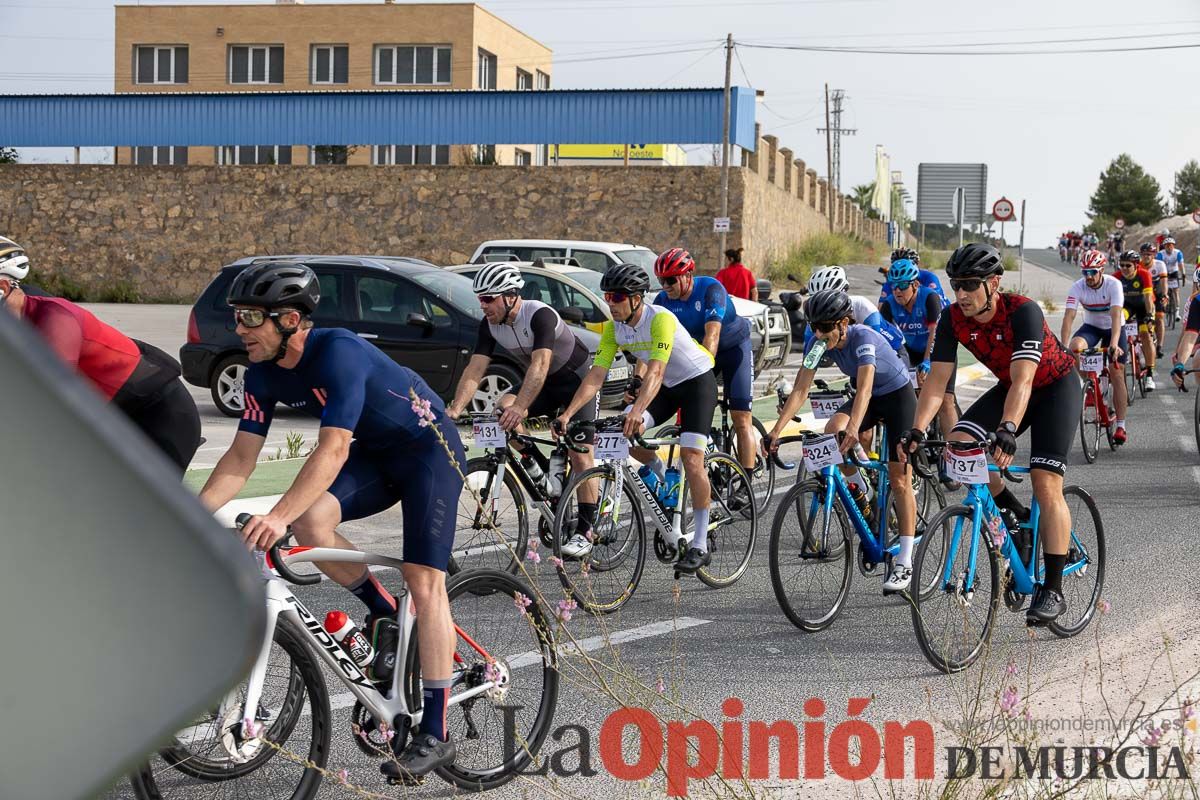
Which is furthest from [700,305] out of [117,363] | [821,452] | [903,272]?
[117,363]

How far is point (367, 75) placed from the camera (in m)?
54.8

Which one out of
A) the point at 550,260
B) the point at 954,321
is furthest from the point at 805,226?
the point at 954,321

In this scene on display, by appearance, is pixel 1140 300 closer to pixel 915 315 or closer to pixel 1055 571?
pixel 915 315

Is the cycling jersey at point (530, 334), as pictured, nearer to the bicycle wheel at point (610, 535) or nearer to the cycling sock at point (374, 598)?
the bicycle wheel at point (610, 535)

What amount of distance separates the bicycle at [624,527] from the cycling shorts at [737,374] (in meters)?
2.00

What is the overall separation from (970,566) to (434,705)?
9.32 feet

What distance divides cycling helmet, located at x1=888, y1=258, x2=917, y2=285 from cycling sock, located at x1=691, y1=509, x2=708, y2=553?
13.8 feet

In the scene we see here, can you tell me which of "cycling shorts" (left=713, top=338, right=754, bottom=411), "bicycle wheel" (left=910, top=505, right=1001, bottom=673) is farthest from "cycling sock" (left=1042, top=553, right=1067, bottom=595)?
"cycling shorts" (left=713, top=338, right=754, bottom=411)

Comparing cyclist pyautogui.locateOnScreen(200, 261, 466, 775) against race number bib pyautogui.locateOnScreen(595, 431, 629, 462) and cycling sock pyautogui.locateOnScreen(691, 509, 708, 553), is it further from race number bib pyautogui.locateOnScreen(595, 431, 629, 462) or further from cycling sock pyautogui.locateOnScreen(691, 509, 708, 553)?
cycling sock pyautogui.locateOnScreen(691, 509, 708, 553)

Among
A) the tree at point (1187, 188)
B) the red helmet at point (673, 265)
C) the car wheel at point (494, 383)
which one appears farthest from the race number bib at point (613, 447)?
the tree at point (1187, 188)

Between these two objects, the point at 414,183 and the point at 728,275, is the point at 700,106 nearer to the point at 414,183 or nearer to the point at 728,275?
the point at 414,183

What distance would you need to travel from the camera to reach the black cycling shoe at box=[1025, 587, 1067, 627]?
259 inches

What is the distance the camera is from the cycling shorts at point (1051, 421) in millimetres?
6738

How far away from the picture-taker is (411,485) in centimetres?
→ 486
